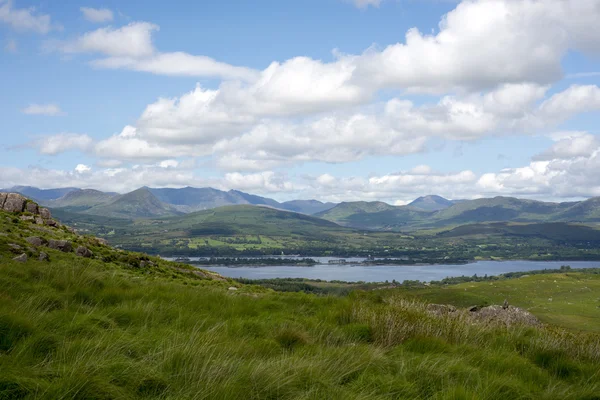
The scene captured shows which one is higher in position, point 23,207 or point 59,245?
point 23,207

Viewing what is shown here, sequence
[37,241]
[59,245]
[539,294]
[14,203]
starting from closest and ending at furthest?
[37,241], [59,245], [14,203], [539,294]

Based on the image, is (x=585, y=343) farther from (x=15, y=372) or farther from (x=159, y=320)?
(x=15, y=372)

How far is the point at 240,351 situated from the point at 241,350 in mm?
30

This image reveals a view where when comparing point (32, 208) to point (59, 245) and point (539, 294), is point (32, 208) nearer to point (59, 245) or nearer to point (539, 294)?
point (59, 245)

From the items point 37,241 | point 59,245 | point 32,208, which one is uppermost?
point 32,208

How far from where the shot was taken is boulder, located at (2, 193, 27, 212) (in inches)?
1692

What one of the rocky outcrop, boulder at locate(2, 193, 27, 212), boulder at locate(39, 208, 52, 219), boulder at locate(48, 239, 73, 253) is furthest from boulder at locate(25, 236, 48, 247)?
boulder at locate(2, 193, 27, 212)

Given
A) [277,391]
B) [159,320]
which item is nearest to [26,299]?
[159,320]

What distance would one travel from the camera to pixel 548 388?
6.39 metres

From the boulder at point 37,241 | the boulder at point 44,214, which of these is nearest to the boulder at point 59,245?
the boulder at point 37,241

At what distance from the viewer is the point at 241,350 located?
637cm

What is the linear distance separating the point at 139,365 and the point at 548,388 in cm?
552

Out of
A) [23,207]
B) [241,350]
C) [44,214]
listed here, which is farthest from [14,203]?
[241,350]

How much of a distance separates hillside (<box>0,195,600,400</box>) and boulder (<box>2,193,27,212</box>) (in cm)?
3939
